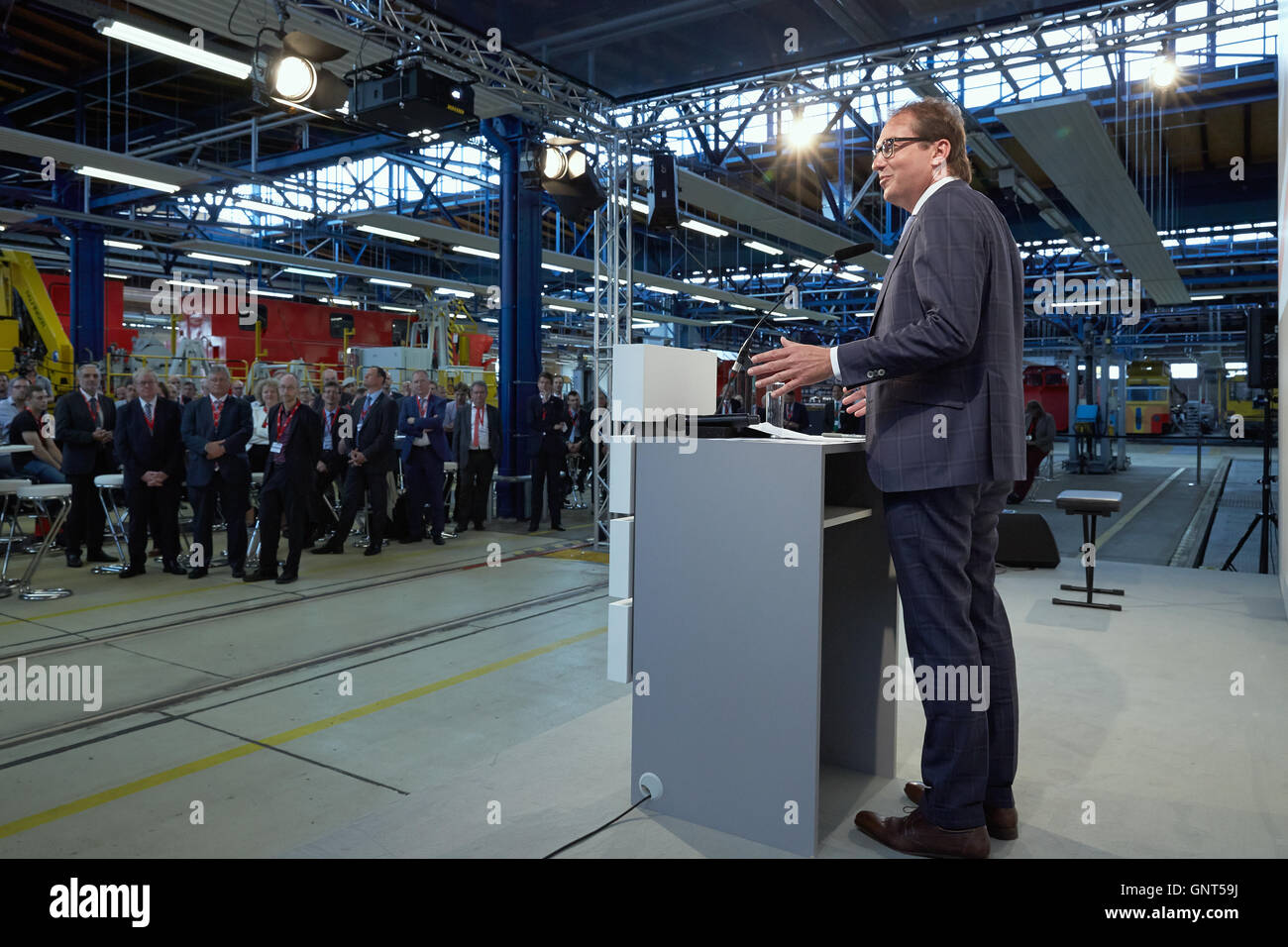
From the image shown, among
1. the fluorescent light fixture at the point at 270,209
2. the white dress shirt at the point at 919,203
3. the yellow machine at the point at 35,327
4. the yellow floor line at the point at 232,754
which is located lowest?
the yellow floor line at the point at 232,754

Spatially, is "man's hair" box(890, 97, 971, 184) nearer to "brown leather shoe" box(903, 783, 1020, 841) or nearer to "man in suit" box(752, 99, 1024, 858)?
"man in suit" box(752, 99, 1024, 858)

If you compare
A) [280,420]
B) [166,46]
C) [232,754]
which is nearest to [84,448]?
[280,420]

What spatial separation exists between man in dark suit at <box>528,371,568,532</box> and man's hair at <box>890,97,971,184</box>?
26.8 ft

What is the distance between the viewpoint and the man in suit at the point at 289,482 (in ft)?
23.2

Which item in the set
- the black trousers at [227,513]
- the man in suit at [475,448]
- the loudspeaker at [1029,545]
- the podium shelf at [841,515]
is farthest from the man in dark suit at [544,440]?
the podium shelf at [841,515]

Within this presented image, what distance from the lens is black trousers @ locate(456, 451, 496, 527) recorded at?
1020 cm

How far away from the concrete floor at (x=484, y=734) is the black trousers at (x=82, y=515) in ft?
6.31

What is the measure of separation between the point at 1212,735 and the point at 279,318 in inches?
813

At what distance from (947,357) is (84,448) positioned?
27.2ft

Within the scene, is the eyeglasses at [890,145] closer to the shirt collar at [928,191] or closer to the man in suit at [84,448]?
the shirt collar at [928,191]

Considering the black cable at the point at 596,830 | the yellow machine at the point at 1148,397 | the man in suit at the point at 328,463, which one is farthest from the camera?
the yellow machine at the point at 1148,397

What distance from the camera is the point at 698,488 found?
233 centimetres
